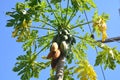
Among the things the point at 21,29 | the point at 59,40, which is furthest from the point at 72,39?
the point at 21,29

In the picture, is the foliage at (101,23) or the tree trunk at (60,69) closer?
the tree trunk at (60,69)

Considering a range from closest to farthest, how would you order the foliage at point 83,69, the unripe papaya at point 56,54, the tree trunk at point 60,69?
the tree trunk at point 60,69 → the unripe papaya at point 56,54 → the foliage at point 83,69

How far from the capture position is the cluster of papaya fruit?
994 centimetres

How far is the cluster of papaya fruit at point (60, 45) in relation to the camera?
9.94 m

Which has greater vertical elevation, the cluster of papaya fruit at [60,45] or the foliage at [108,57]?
the cluster of papaya fruit at [60,45]

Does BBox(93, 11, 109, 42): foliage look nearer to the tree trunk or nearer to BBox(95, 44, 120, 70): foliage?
BBox(95, 44, 120, 70): foliage

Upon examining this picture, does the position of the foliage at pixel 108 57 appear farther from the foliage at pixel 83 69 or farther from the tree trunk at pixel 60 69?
the tree trunk at pixel 60 69

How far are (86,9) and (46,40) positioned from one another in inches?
57.8

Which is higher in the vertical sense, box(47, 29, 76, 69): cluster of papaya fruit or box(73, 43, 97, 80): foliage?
box(47, 29, 76, 69): cluster of papaya fruit

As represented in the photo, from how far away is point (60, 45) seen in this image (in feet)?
34.2

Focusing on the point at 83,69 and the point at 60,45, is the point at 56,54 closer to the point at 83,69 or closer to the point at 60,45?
the point at 60,45

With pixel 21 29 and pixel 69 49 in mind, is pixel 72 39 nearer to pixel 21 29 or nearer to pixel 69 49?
pixel 69 49

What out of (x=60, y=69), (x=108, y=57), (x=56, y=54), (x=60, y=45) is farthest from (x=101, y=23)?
(x=60, y=69)

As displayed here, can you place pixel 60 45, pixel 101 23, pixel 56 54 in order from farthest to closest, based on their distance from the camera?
pixel 101 23 < pixel 60 45 < pixel 56 54
